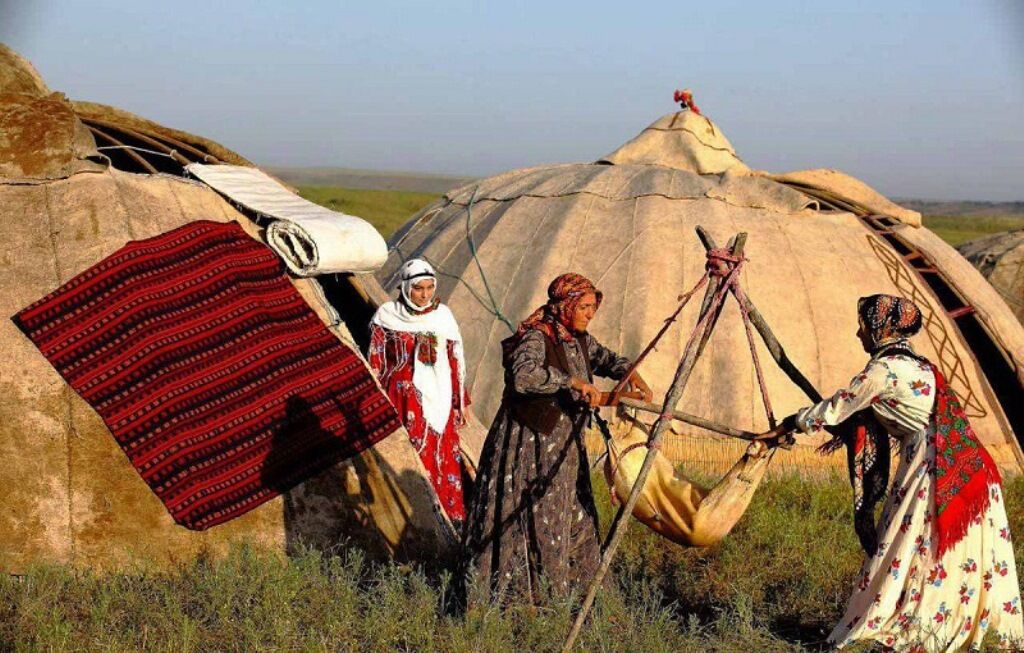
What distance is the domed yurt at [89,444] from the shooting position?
214 inches

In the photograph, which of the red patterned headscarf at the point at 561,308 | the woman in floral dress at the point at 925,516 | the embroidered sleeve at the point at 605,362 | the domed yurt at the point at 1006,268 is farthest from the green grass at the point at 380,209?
the woman in floral dress at the point at 925,516

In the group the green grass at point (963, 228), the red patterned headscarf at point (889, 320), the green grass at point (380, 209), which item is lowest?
the green grass at point (380, 209)

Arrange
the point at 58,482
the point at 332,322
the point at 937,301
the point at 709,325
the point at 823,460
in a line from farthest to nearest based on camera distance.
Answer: the point at 937,301, the point at 823,460, the point at 332,322, the point at 58,482, the point at 709,325

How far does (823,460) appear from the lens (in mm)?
8305

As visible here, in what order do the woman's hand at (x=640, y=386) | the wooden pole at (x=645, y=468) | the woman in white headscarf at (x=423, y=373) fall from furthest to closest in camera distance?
the woman in white headscarf at (x=423, y=373)
the woman's hand at (x=640, y=386)
the wooden pole at (x=645, y=468)

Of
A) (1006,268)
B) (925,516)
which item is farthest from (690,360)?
(1006,268)

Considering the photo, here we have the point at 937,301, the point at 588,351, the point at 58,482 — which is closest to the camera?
the point at 588,351

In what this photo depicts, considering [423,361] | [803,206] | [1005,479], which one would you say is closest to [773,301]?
[803,206]

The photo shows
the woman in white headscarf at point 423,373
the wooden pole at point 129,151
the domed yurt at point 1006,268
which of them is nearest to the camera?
the woman in white headscarf at point 423,373

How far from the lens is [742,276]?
859 centimetres

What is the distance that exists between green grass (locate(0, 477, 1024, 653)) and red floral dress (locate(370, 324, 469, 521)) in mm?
730

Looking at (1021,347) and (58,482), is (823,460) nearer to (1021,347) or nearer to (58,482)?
(1021,347)

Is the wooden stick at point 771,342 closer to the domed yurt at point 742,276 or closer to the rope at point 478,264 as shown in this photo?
the domed yurt at point 742,276

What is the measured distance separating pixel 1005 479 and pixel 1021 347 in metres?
1.12
